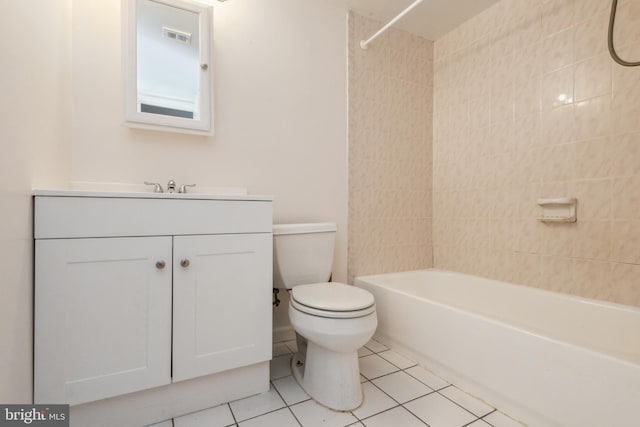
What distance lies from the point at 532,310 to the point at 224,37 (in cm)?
216

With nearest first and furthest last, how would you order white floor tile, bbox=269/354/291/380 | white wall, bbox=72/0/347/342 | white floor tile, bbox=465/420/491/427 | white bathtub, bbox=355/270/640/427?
white bathtub, bbox=355/270/640/427 → white floor tile, bbox=465/420/491/427 → white wall, bbox=72/0/347/342 → white floor tile, bbox=269/354/291/380

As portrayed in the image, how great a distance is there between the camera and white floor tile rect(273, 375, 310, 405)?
1.25m

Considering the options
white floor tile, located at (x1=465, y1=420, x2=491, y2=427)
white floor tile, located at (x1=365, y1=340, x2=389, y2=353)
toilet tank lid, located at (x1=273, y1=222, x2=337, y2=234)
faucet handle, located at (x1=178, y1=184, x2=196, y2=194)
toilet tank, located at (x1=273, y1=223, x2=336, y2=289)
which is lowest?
white floor tile, located at (x1=465, y1=420, x2=491, y2=427)

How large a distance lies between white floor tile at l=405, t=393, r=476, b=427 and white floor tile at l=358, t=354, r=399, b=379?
24cm

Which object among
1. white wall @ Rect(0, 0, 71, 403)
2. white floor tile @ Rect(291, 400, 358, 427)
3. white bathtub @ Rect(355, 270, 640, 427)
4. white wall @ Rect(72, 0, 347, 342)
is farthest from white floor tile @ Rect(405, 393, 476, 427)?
white wall @ Rect(0, 0, 71, 403)

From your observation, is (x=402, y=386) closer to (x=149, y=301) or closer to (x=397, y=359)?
(x=397, y=359)

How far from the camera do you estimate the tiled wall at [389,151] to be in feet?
6.48

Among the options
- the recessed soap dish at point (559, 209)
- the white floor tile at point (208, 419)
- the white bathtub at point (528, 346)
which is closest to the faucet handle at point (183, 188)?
the white floor tile at point (208, 419)

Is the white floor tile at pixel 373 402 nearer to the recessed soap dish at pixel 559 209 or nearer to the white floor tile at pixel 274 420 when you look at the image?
the white floor tile at pixel 274 420

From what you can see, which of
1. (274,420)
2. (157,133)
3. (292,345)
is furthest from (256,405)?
(157,133)

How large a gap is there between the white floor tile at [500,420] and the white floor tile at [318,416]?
1.63 ft

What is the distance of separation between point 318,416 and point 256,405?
0.84 feet

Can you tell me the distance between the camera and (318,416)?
3.75ft

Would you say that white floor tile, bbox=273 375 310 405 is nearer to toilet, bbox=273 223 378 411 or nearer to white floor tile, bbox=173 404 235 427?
toilet, bbox=273 223 378 411
